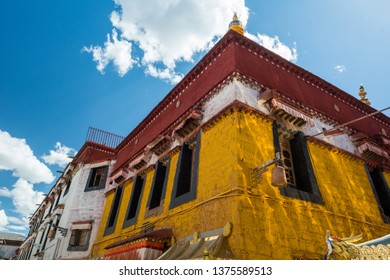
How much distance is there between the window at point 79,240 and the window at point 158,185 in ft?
22.3

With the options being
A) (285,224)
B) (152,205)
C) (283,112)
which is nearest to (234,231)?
(285,224)

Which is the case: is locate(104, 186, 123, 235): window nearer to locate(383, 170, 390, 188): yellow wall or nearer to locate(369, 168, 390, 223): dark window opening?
locate(369, 168, 390, 223): dark window opening

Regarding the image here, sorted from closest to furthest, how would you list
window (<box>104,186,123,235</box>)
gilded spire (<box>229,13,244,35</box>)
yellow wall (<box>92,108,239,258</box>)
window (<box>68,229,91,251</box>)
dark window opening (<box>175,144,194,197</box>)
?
yellow wall (<box>92,108,239,258</box>) < dark window opening (<box>175,144,194,197</box>) < gilded spire (<box>229,13,244,35</box>) < window (<box>104,186,123,235</box>) < window (<box>68,229,91,251</box>)

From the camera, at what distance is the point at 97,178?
1742cm

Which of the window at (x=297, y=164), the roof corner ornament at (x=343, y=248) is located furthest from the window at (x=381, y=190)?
the roof corner ornament at (x=343, y=248)

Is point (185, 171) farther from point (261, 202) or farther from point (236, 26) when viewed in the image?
point (236, 26)

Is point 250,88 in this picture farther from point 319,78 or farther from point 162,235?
point 162,235

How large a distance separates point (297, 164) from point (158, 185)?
5.42 meters

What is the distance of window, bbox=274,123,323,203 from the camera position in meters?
7.55

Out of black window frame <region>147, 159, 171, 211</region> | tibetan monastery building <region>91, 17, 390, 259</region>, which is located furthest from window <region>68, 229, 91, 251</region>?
black window frame <region>147, 159, 171, 211</region>

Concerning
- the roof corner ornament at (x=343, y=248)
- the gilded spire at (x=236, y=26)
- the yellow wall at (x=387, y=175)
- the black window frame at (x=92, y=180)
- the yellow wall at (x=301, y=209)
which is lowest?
the roof corner ornament at (x=343, y=248)

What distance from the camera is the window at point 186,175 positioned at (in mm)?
8034

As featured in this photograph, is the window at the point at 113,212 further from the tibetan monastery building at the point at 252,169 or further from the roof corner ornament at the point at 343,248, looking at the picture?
the roof corner ornament at the point at 343,248

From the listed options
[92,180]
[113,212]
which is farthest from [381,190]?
[92,180]
